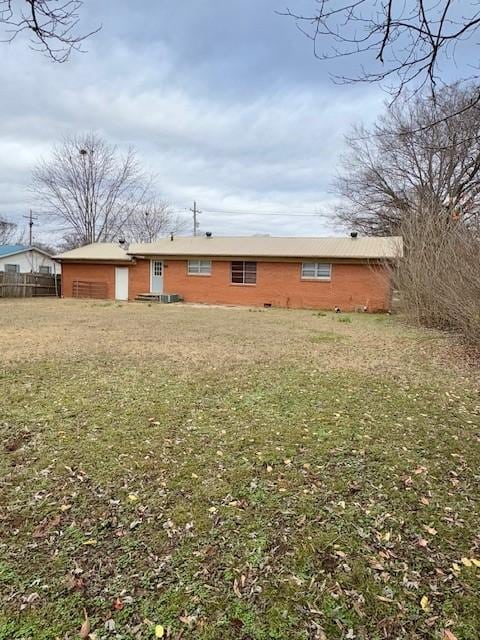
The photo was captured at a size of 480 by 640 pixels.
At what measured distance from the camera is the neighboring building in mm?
29047

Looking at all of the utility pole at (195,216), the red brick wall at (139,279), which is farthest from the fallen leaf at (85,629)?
the utility pole at (195,216)

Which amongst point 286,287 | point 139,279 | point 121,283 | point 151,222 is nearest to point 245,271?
point 286,287

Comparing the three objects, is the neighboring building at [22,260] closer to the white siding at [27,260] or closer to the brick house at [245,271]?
the white siding at [27,260]

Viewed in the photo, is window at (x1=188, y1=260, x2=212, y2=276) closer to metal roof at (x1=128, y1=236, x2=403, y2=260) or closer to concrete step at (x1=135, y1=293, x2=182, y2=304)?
metal roof at (x1=128, y1=236, x2=403, y2=260)

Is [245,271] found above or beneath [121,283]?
above


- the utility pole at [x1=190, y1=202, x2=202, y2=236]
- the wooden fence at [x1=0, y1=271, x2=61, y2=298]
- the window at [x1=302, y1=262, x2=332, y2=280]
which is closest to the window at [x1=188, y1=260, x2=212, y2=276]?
the window at [x1=302, y1=262, x2=332, y2=280]

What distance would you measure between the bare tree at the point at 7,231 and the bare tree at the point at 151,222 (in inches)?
619

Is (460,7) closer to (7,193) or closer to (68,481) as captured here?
(68,481)

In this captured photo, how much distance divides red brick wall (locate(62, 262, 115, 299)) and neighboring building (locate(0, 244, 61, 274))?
679cm

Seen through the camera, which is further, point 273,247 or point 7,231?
point 7,231

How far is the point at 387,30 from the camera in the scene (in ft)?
10.0

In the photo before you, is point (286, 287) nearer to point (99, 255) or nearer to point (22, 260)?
point (99, 255)

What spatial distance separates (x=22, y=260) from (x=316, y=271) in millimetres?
22672

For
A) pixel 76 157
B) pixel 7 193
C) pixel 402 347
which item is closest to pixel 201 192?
pixel 76 157
